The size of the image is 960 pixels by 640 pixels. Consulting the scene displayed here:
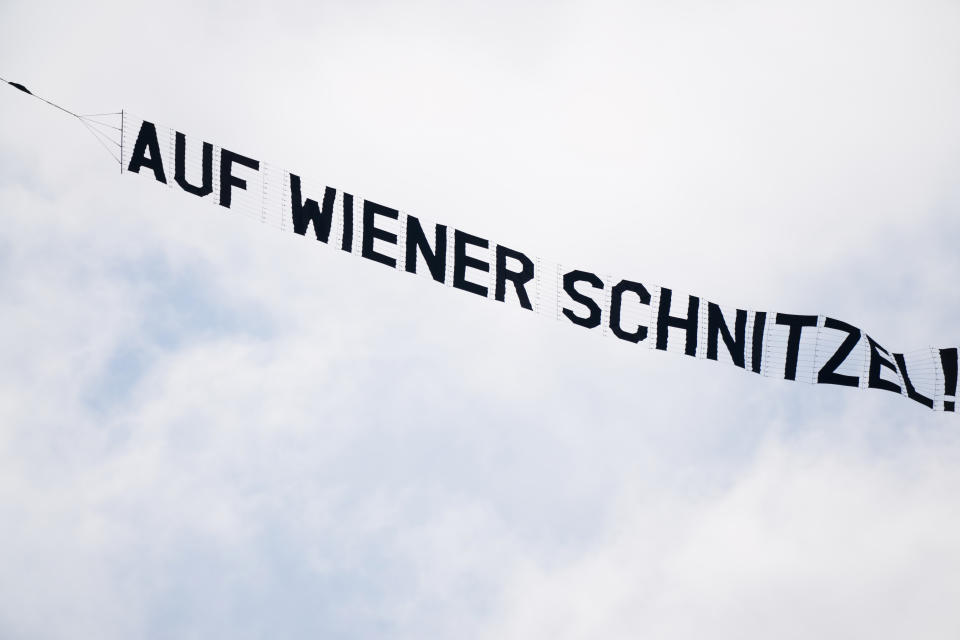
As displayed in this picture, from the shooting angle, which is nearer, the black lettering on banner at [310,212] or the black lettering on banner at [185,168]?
the black lettering on banner at [185,168]

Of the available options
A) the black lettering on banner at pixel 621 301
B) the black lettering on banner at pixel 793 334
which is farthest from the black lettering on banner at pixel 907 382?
the black lettering on banner at pixel 621 301

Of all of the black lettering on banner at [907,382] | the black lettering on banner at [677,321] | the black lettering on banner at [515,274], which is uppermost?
the black lettering on banner at [515,274]

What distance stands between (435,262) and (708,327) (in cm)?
565

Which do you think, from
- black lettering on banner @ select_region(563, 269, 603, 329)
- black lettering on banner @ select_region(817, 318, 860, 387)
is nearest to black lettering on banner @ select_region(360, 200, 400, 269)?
black lettering on banner @ select_region(563, 269, 603, 329)

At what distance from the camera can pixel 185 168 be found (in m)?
20.7

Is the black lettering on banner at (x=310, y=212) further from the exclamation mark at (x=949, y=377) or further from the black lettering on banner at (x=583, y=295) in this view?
→ the exclamation mark at (x=949, y=377)

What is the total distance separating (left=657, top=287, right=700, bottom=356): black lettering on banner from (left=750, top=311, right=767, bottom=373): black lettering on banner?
1.15 metres

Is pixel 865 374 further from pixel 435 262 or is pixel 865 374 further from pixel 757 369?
pixel 435 262

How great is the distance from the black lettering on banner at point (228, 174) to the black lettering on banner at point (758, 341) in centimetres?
1032

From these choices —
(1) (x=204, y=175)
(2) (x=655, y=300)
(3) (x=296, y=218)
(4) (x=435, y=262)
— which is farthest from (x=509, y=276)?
(1) (x=204, y=175)

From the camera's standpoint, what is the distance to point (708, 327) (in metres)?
21.8

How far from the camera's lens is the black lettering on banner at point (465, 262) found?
21.5 meters

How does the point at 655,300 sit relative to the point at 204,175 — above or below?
below

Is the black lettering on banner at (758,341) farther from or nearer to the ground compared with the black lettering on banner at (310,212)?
nearer to the ground
